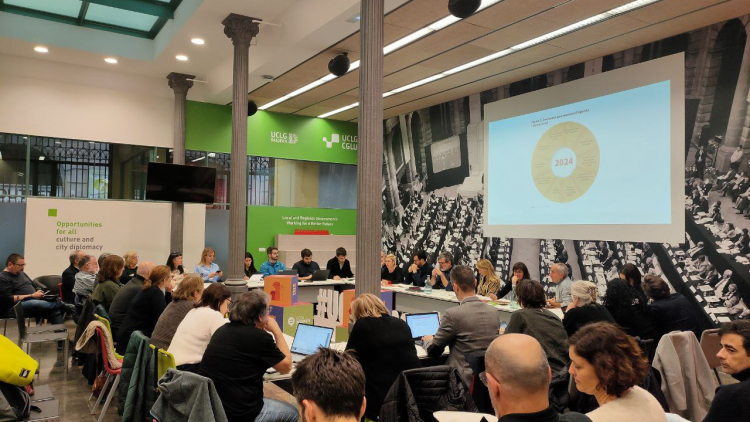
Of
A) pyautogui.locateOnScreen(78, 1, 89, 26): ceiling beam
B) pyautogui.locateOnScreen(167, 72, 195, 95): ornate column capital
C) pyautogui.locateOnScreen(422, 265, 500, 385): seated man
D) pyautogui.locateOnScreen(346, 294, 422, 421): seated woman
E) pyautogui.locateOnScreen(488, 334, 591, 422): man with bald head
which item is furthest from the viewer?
pyautogui.locateOnScreen(167, 72, 195, 95): ornate column capital

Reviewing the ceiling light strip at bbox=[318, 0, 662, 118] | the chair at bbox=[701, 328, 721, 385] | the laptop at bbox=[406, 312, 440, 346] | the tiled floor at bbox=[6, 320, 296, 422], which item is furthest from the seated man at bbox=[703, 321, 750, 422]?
the ceiling light strip at bbox=[318, 0, 662, 118]

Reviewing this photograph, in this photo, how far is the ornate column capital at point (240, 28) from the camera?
7.32 meters

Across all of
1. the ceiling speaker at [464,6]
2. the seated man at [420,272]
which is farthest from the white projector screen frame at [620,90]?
the ceiling speaker at [464,6]

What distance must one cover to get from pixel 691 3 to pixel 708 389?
436cm

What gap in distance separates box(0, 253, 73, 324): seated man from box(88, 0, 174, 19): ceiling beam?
12.9 feet

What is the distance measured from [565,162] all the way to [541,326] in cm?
502

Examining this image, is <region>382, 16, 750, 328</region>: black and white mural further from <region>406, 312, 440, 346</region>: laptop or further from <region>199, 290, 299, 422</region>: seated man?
<region>199, 290, 299, 422</region>: seated man

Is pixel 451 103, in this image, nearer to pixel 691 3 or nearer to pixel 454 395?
pixel 691 3

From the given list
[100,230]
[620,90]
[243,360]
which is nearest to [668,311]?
[243,360]

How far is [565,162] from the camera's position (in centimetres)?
814

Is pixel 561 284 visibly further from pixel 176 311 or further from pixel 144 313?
pixel 144 313

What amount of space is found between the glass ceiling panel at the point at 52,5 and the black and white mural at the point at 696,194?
691 cm

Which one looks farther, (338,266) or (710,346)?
(338,266)

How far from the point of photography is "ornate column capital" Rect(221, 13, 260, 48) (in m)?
7.32
